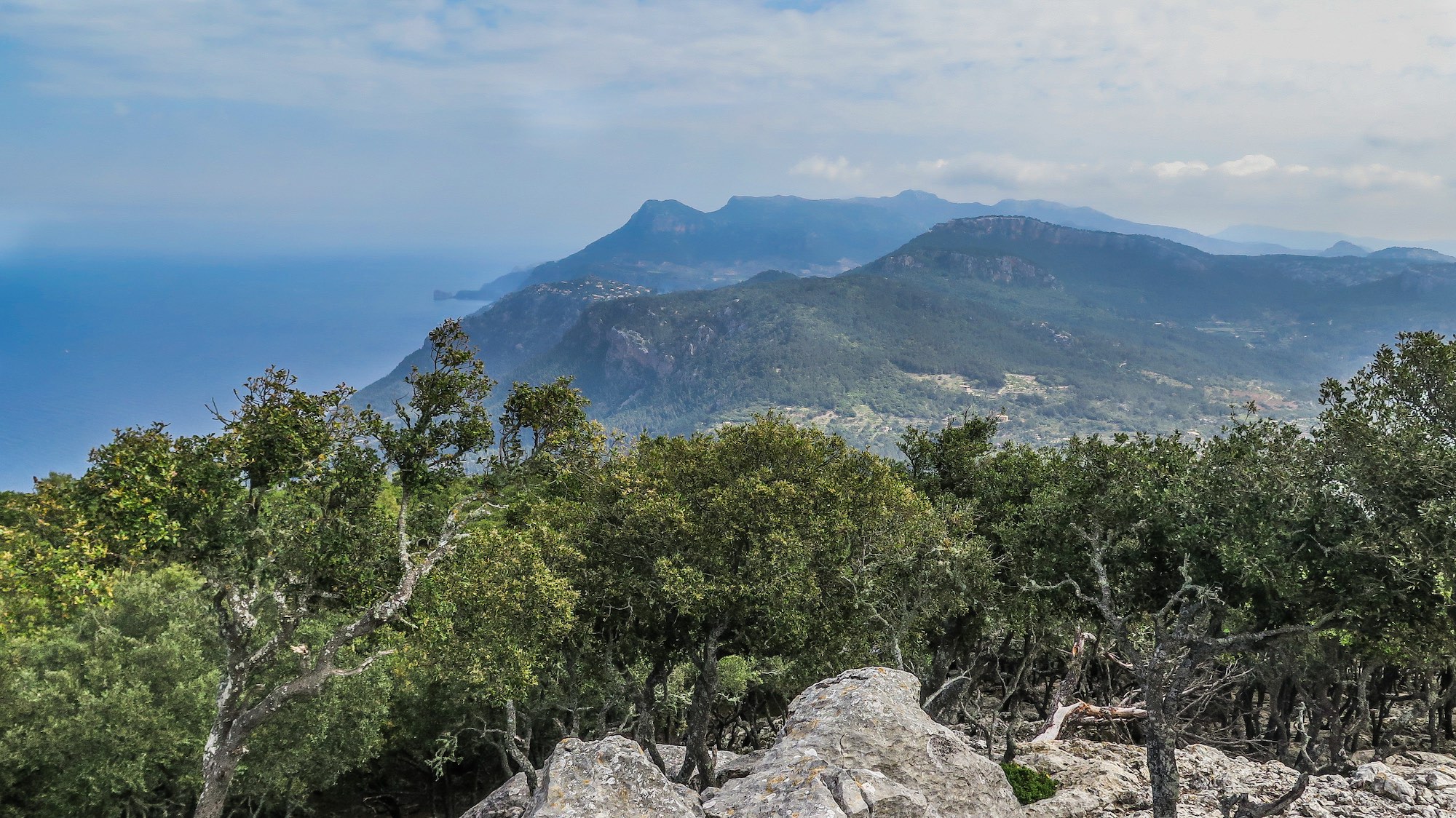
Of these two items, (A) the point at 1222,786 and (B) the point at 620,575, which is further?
(B) the point at 620,575

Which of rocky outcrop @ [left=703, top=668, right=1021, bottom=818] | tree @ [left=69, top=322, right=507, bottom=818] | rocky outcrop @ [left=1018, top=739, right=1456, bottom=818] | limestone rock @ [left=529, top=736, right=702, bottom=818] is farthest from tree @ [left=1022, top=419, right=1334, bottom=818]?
tree @ [left=69, top=322, right=507, bottom=818]

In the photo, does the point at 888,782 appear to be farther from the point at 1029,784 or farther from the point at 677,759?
the point at 677,759

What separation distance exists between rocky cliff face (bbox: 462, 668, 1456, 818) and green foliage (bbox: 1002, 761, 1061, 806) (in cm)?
30

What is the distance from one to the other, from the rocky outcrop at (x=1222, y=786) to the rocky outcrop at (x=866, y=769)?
398 cm

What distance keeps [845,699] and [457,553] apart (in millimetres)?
12041

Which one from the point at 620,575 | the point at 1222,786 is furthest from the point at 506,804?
the point at 1222,786

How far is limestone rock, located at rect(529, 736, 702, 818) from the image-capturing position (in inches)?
440

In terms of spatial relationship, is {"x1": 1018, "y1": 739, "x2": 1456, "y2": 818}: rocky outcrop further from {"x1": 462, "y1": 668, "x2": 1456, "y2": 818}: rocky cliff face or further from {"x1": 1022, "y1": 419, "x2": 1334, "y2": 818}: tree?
{"x1": 1022, "y1": 419, "x2": 1334, "y2": 818}: tree

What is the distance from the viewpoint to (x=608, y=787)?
38.1 ft

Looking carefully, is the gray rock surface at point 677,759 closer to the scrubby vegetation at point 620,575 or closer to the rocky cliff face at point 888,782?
the scrubby vegetation at point 620,575

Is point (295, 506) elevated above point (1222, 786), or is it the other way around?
point (295, 506)

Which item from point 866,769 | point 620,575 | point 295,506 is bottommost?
point 866,769

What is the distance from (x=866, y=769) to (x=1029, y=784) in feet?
25.1

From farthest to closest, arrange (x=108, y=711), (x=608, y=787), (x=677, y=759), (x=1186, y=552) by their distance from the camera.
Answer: (x=677, y=759) → (x=108, y=711) → (x=1186, y=552) → (x=608, y=787)
